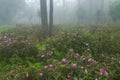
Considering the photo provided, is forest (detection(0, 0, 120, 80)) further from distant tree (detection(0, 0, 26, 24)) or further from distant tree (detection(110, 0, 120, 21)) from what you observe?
distant tree (detection(0, 0, 26, 24))

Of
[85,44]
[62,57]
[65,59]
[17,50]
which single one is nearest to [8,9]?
[17,50]

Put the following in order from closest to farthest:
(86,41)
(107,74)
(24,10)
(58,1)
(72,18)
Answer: (107,74) → (86,41) → (72,18) → (24,10) → (58,1)

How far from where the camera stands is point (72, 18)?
40281mm

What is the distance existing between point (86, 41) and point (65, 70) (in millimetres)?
2737

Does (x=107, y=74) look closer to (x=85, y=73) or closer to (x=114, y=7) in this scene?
(x=85, y=73)

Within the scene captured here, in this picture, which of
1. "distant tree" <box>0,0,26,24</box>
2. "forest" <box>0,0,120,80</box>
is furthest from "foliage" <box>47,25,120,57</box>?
"distant tree" <box>0,0,26,24</box>

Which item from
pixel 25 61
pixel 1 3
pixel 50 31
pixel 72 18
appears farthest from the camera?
pixel 1 3

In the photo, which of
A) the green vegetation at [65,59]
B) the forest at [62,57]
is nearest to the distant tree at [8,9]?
the forest at [62,57]

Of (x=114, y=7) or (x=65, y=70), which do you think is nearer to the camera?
(x=65, y=70)

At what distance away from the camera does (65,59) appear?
5.03m

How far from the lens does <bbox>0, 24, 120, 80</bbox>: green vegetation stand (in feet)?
15.1

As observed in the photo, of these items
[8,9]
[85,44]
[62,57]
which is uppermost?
[85,44]

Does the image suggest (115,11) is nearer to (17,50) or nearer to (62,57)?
(17,50)

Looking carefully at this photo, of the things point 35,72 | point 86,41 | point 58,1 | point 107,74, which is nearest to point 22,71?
point 35,72
